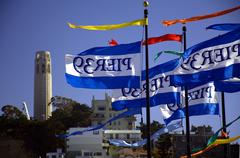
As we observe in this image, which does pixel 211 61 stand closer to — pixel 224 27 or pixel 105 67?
pixel 224 27

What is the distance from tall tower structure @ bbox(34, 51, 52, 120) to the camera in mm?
159875

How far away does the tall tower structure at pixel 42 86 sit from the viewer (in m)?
160

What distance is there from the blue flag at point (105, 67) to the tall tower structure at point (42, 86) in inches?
5143

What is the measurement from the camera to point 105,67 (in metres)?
24.5

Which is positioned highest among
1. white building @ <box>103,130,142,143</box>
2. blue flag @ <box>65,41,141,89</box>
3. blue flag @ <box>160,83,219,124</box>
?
blue flag @ <box>65,41,141,89</box>

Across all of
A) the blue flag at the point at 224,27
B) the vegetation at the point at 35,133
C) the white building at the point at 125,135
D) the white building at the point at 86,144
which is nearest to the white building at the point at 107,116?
the white building at the point at 125,135

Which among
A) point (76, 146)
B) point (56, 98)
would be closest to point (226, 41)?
point (76, 146)

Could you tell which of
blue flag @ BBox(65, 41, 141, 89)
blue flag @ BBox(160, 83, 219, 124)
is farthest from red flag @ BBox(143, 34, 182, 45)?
blue flag @ BBox(65, 41, 141, 89)

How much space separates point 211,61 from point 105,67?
195 inches

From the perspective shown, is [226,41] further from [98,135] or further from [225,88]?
[98,135]

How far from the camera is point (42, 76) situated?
6599 inches

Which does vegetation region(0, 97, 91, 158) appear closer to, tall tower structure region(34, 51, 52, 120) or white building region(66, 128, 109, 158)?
white building region(66, 128, 109, 158)

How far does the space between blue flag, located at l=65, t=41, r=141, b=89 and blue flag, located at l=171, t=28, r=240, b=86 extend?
2.12 meters

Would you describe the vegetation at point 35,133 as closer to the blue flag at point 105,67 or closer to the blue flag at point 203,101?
the blue flag at point 203,101
